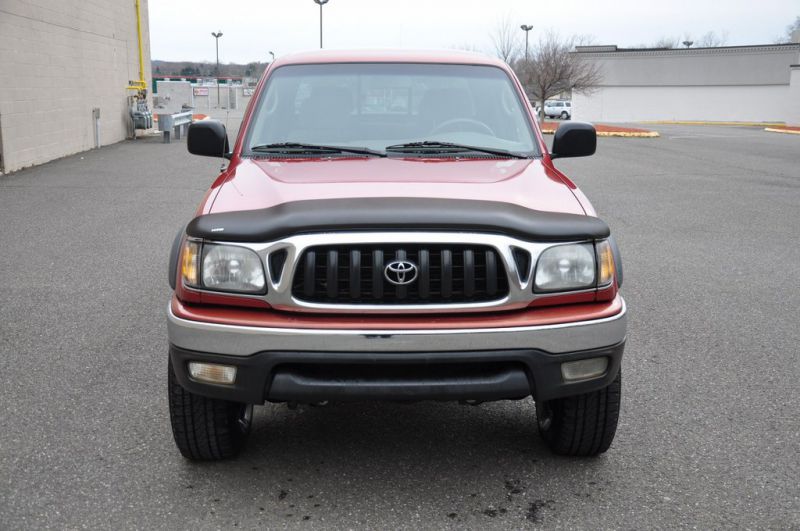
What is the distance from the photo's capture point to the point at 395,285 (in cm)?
317

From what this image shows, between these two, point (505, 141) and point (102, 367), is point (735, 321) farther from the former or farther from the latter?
point (102, 367)

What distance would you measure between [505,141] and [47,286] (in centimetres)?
434

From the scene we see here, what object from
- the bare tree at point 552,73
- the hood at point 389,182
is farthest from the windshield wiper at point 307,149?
the bare tree at point 552,73

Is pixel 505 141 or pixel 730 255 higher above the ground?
pixel 505 141

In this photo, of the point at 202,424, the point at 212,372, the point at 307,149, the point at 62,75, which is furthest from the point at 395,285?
the point at 62,75

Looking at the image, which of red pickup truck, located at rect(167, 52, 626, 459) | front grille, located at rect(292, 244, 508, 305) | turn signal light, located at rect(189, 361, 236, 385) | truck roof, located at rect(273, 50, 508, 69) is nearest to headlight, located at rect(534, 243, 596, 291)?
red pickup truck, located at rect(167, 52, 626, 459)

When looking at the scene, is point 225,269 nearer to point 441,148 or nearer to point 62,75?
point 441,148

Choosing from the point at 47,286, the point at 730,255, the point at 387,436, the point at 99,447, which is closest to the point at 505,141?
the point at 387,436

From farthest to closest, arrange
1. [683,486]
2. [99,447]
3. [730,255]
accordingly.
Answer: [730,255], [99,447], [683,486]

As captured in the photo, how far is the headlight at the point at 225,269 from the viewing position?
320cm

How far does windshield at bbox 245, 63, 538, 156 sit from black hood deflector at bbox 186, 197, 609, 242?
3.49 ft

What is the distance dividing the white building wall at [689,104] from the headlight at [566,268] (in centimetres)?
6500

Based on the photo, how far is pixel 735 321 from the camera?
20.3 feet

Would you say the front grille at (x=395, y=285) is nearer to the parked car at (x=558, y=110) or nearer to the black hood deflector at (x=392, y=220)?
the black hood deflector at (x=392, y=220)
